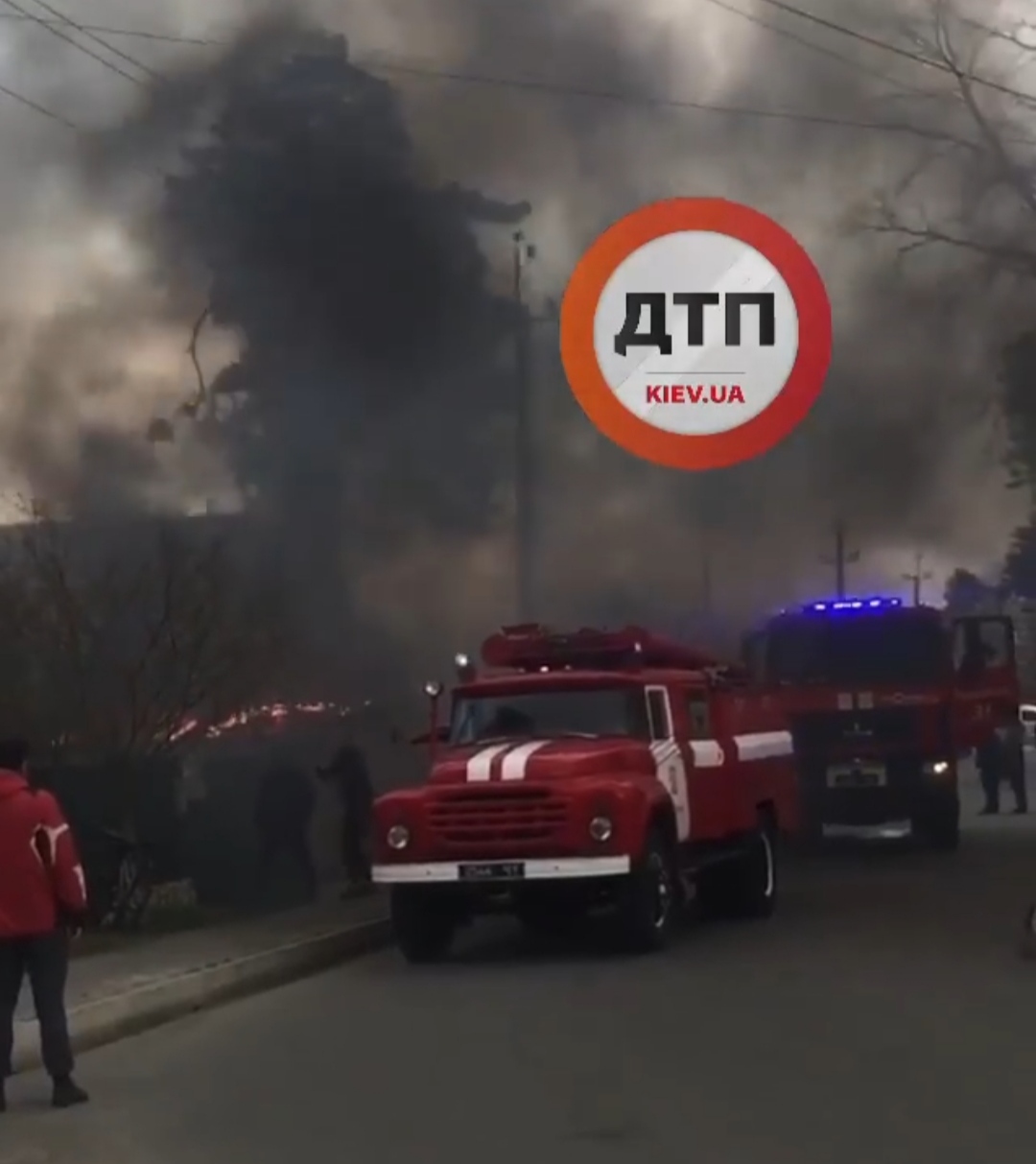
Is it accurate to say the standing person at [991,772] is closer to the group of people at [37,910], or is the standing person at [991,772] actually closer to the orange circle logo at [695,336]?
the orange circle logo at [695,336]

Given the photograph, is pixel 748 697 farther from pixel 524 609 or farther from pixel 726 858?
pixel 524 609

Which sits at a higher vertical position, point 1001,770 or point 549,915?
point 1001,770

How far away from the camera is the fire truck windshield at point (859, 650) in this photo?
20719mm

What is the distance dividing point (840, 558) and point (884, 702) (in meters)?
2.47

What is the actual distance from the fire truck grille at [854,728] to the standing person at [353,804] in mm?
5300

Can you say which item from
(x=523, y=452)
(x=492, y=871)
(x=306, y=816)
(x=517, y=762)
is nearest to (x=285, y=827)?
(x=306, y=816)

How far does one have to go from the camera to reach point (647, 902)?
42.0 feet

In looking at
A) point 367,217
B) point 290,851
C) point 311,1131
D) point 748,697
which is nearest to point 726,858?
point 748,697

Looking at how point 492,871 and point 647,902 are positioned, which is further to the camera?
point 647,902

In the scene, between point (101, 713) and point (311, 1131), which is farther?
point (101, 713)

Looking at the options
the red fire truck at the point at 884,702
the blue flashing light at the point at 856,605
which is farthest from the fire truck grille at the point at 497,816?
the blue flashing light at the point at 856,605

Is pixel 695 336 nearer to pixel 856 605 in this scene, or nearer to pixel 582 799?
pixel 856 605

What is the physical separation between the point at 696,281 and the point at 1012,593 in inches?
340

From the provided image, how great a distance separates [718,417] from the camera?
2144 centimetres
